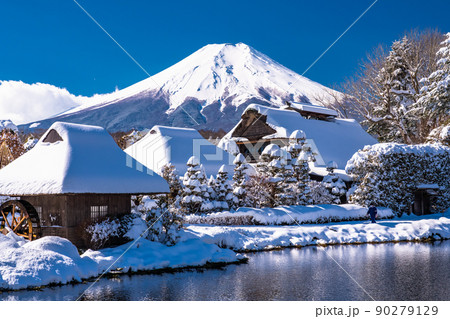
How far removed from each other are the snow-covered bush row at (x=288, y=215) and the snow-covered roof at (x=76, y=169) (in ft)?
22.4

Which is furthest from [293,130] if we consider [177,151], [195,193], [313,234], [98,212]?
[98,212]

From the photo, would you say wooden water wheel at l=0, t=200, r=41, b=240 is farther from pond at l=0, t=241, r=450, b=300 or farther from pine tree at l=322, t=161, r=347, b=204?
pine tree at l=322, t=161, r=347, b=204

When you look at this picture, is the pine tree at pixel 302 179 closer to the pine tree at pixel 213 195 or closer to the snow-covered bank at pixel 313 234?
the pine tree at pixel 213 195

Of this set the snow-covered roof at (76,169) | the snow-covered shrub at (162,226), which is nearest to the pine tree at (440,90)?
the snow-covered roof at (76,169)

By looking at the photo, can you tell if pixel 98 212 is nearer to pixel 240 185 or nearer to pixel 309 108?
pixel 240 185

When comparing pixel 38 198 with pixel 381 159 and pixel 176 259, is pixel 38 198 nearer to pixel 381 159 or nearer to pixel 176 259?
pixel 176 259

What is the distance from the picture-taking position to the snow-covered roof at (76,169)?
1811 centimetres

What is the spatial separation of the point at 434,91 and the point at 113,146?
24331mm

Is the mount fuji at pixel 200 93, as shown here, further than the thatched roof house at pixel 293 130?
Yes

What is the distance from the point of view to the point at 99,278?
1433cm

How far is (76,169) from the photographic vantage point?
18.5 meters

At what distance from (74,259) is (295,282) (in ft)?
22.4

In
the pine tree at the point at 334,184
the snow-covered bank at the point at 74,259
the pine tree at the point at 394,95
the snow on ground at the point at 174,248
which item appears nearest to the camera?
the snow-covered bank at the point at 74,259
